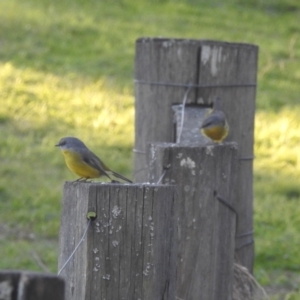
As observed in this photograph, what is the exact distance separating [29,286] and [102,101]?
10.3 m

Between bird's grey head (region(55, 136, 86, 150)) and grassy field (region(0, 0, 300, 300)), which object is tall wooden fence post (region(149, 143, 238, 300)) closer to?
bird's grey head (region(55, 136, 86, 150))

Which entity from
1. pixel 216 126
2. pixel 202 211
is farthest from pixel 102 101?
pixel 202 211

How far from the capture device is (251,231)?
5172 millimetres

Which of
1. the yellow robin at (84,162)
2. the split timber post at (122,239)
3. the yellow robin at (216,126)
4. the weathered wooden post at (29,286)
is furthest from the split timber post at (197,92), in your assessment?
the weathered wooden post at (29,286)

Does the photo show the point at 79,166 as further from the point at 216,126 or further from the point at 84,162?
the point at 216,126

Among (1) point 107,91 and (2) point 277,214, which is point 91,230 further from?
(1) point 107,91

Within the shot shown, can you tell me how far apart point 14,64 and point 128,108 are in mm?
2884

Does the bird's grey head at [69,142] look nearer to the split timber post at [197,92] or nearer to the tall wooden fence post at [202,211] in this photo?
the split timber post at [197,92]

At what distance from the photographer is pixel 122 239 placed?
266cm

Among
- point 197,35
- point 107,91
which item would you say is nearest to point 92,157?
point 107,91

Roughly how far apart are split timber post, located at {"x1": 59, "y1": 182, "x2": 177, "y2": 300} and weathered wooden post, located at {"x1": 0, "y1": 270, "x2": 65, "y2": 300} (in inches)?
43.6

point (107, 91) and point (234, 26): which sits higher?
point (234, 26)

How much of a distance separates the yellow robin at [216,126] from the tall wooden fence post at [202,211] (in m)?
0.92

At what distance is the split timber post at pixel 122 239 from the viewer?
2.65m
